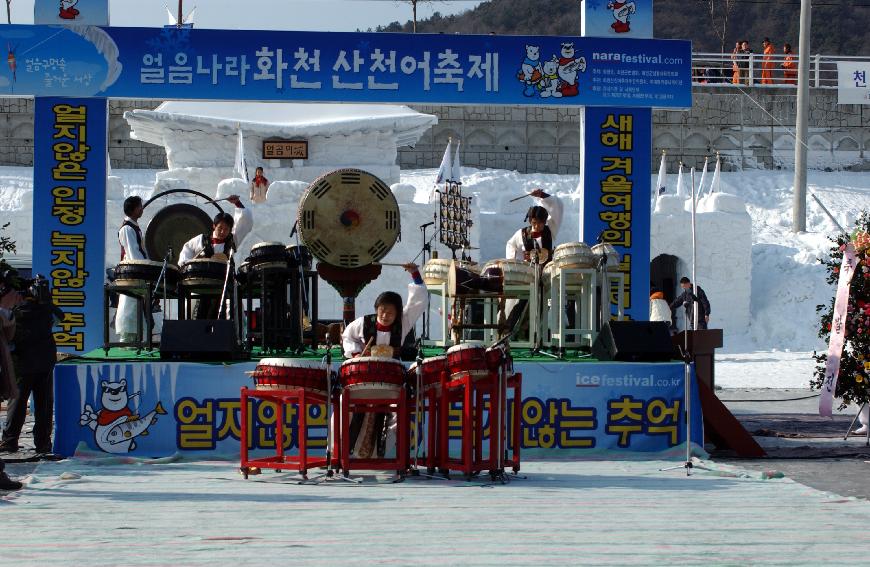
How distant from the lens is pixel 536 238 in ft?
41.9

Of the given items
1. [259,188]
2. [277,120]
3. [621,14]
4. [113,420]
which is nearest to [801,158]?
[277,120]

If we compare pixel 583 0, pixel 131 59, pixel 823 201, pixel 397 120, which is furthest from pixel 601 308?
pixel 823 201

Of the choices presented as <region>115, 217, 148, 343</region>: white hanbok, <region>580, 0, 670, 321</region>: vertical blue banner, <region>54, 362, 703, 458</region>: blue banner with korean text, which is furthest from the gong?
<region>580, 0, 670, 321</region>: vertical blue banner

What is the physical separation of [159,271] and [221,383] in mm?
1311

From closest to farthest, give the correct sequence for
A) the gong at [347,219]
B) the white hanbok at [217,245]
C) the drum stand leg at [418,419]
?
the drum stand leg at [418,419], the gong at [347,219], the white hanbok at [217,245]

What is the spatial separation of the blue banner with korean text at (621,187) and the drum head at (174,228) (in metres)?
3.86

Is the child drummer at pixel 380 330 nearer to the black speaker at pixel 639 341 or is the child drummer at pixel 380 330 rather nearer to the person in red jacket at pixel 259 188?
the black speaker at pixel 639 341

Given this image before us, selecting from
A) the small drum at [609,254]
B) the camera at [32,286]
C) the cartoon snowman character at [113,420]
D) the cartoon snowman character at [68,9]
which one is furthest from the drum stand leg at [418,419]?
the cartoon snowman character at [68,9]

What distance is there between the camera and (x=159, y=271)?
11109 millimetres

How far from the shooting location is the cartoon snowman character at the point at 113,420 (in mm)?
10266

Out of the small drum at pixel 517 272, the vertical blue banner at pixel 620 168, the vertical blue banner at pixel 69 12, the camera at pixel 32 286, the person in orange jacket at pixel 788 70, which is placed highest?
the person in orange jacket at pixel 788 70

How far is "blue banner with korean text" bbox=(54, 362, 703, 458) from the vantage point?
1028 cm

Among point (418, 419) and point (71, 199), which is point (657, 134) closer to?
point (71, 199)

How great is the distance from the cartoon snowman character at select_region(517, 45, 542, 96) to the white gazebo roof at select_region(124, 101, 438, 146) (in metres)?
11.1
